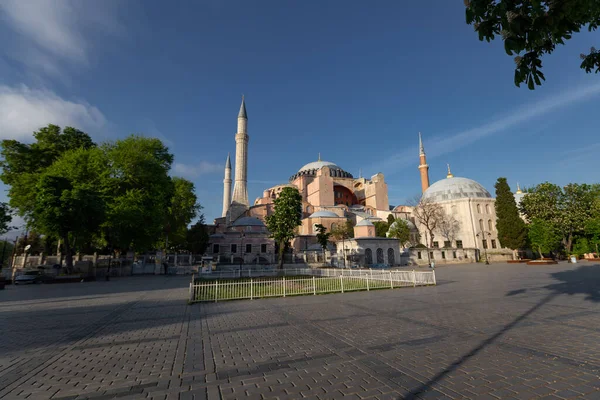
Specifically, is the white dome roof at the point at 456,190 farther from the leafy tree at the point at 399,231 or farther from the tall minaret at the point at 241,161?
the tall minaret at the point at 241,161

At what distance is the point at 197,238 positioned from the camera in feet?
128

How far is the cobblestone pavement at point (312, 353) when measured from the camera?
3.54 m

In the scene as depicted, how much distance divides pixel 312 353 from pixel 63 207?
76.7 ft

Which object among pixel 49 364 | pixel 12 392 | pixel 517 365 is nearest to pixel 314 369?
pixel 517 365

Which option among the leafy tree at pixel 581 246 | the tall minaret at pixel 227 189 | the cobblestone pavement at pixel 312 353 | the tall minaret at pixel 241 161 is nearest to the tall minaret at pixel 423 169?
the leafy tree at pixel 581 246

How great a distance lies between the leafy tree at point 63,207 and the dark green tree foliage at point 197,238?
16.6 m

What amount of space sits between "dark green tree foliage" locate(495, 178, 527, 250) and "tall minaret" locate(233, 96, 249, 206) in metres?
42.5

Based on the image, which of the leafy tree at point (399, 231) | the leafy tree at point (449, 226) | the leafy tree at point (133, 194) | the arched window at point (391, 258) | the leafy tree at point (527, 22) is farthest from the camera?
the leafy tree at point (449, 226)

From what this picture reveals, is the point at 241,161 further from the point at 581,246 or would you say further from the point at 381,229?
the point at 581,246

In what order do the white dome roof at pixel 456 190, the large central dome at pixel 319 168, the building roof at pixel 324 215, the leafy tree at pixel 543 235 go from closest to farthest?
the leafy tree at pixel 543 235, the building roof at pixel 324 215, the white dome roof at pixel 456 190, the large central dome at pixel 319 168

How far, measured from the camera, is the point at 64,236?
21.8 metres

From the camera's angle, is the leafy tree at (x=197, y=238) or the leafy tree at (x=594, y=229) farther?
the leafy tree at (x=197, y=238)

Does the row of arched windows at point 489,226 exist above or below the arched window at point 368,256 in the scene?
above

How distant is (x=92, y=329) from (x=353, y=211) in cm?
5351
